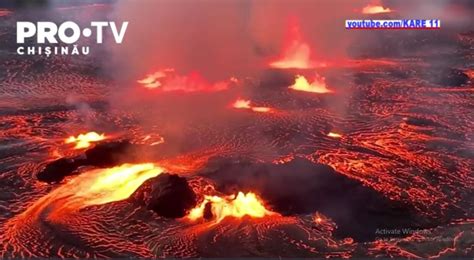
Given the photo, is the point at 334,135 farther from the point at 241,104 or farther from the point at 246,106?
the point at 241,104

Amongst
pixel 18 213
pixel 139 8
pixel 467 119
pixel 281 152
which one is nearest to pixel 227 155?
pixel 281 152

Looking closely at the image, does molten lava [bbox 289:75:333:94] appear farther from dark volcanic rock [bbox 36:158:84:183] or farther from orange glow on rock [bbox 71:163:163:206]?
dark volcanic rock [bbox 36:158:84:183]

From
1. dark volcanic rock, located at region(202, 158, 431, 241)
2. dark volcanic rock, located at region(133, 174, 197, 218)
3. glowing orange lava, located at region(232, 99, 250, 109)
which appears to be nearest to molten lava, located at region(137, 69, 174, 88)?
glowing orange lava, located at region(232, 99, 250, 109)

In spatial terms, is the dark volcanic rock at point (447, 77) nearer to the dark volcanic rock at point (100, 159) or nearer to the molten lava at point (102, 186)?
the dark volcanic rock at point (100, 159)

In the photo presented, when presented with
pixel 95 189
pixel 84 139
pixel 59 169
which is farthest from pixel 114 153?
pixel 95 189

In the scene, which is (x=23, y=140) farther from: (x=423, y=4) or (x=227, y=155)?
(x=423, y=4)
